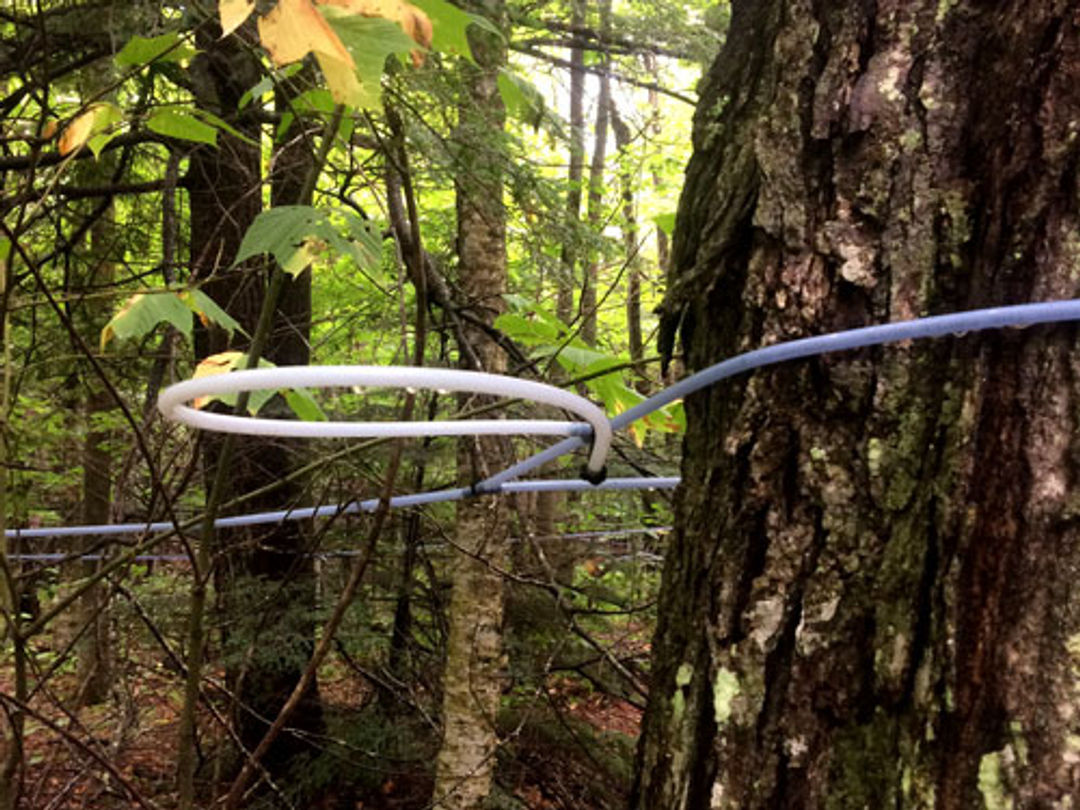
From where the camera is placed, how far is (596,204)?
6.49 m

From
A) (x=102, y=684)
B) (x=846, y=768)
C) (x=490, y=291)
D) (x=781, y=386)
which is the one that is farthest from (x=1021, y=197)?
(x=102, y=684)

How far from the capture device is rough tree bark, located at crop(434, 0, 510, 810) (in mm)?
2686

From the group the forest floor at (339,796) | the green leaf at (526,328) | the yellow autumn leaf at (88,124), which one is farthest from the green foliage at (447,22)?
the forest floor at (339,796)

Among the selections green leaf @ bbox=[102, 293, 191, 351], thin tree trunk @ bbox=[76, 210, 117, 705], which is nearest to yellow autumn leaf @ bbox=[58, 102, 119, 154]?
green leaf @ bbox=[102, 293, 191, 351]

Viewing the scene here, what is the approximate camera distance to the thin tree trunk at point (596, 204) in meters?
2.68

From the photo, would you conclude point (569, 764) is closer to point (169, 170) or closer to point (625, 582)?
point (625, 582)

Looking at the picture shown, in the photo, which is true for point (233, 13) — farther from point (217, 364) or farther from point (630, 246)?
point (630, 246)

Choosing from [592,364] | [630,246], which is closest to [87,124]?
[592,364]

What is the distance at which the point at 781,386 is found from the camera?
684mm

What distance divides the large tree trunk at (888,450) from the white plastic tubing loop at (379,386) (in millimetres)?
141

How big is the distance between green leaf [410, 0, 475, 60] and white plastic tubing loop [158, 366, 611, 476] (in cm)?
51

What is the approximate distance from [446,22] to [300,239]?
1.19 ft

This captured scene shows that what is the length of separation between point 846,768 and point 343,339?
361cm

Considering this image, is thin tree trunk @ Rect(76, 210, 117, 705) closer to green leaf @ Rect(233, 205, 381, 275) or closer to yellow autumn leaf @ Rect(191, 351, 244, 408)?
yellow autumn leaf @ Rect(191, 351, 244, 408)
